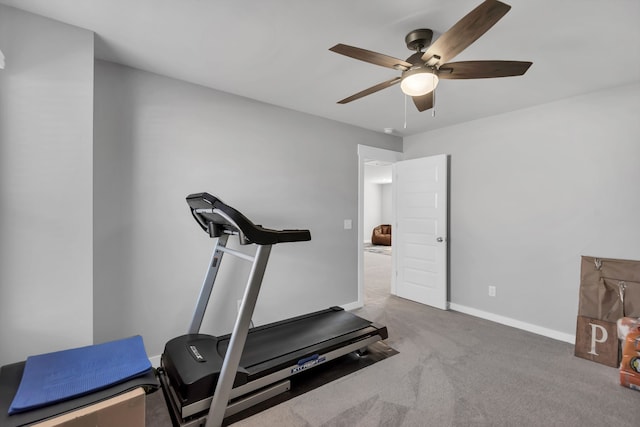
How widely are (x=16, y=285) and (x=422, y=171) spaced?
4.00 metres

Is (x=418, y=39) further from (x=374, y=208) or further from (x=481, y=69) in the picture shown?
(x=374, y=208)

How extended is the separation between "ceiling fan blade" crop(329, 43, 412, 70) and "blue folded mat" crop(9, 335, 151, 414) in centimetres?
186

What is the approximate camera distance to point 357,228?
3838 mm

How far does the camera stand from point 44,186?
1675mm

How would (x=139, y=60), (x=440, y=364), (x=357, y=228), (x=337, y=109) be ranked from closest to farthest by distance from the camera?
(x=139, y=60) < (x=440, y=364) < (x=337, y=109) < (x=357, y=228)

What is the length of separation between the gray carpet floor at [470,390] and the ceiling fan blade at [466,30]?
2.10 metres

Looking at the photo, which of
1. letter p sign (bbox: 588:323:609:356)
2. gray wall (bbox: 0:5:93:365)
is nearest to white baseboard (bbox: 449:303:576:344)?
letter p sign (bbox: 588:323:609:356)

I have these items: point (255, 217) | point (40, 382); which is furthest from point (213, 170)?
point (40, 382)

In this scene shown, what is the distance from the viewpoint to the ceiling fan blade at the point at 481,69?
156cm

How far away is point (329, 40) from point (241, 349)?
1.99 meters

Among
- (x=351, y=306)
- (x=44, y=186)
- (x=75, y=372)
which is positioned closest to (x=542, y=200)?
(x=351, y=306)

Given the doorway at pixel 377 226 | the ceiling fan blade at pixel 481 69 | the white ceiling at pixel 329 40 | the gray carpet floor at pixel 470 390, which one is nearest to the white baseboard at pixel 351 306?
the gray carpet floor at pixel 470 390

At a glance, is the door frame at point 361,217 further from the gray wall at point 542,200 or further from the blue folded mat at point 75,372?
the blue folded mat at point 75,372

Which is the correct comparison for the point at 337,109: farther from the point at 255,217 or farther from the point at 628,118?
the point at 628,118
